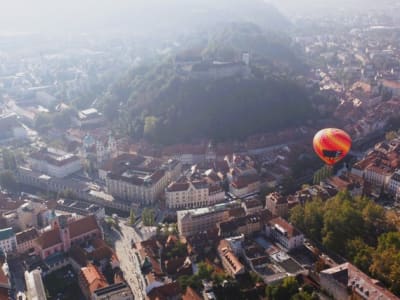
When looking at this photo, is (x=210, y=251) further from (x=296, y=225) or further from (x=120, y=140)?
(x=120, y=140)

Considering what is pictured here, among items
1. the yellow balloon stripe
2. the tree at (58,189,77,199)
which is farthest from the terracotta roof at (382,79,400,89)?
the tree at (58,189,77,199)

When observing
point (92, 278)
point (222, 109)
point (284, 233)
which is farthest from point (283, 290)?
point (222, 109)

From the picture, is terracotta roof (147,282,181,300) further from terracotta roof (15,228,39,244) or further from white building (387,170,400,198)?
white building (387,170,400,198)

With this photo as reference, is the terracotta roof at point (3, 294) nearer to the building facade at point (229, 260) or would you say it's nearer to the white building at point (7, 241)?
the white building at point (7, 241)

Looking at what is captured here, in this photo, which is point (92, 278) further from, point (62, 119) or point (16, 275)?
point (62, 119)

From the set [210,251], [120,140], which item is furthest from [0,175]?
[210,251]
